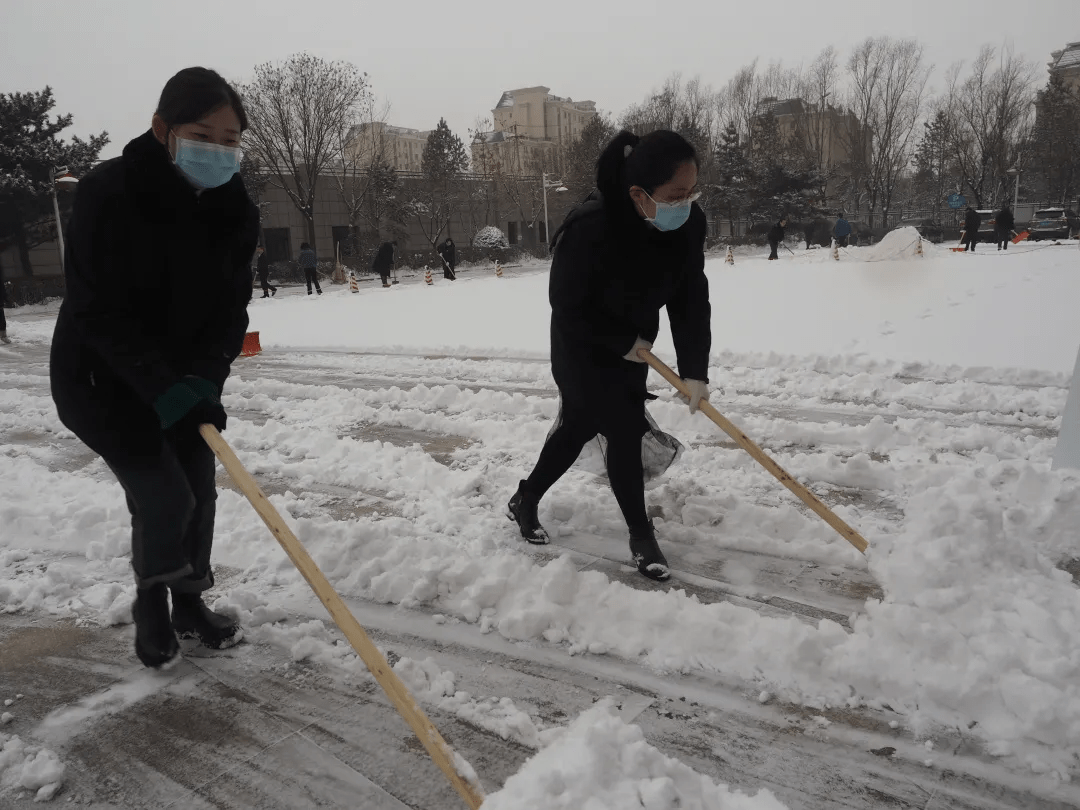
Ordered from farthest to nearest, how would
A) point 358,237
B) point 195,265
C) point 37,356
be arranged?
point 358,237 < point 37,356 < point 195,265

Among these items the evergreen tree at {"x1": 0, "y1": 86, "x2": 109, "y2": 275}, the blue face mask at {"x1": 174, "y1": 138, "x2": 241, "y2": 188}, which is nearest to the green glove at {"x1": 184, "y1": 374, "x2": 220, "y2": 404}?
the blue face mask at {"x1": 174, "y1": 138, "x2": 241, "y2": 188}

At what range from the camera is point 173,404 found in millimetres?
2184

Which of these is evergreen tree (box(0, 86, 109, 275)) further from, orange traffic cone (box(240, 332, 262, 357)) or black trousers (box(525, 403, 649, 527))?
black trousers (box(525, 403, 649, 527))

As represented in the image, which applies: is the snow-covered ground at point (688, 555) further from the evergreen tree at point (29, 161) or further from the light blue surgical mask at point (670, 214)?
the evergreen tree at point (29, 161)

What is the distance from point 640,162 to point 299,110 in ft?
93.5

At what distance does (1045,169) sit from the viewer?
4103 centimetres

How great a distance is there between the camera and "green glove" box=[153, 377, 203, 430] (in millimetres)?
2180

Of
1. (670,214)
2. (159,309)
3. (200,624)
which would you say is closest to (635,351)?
(670,214)

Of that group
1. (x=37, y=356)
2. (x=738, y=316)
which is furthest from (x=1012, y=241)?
(x=37, y=356)

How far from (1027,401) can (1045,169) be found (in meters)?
44.4

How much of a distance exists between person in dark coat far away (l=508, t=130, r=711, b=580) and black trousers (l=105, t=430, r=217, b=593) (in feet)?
4.56

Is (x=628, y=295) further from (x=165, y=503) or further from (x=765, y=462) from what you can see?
(x=165, y=503)

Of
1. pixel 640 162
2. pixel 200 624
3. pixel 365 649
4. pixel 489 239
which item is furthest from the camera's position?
pixel 489 239

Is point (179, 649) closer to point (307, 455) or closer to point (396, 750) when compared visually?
point (396, 750)
